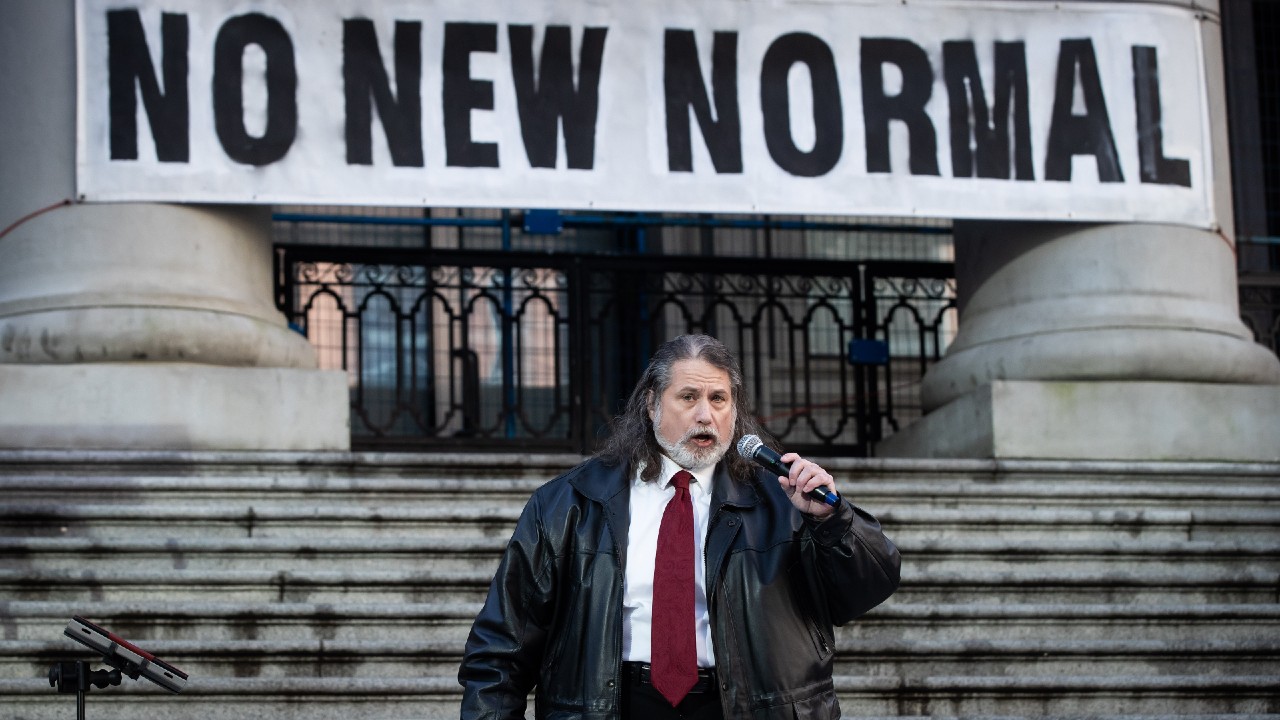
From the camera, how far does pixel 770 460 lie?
176 inches

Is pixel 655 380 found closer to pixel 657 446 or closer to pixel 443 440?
pixel 657 446

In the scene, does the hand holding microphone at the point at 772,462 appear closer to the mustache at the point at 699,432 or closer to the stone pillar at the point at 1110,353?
the mustache at the point at 699,432

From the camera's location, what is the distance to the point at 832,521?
14.8 feet

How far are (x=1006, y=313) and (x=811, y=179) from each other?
159 centimetres

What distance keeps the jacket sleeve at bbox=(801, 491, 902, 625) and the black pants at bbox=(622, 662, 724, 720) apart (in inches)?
15.2

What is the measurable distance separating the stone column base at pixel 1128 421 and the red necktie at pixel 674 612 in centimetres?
Answer: 587

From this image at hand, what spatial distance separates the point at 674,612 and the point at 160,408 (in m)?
5.62

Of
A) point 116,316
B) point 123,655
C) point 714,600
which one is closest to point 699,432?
point 714,600

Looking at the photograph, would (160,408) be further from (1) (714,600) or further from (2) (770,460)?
(2) (770,460)

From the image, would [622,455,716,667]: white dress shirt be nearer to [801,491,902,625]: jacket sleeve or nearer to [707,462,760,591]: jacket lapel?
[707,462,760,591]: jacket lapel

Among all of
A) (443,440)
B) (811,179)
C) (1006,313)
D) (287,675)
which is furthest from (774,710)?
(443,440)

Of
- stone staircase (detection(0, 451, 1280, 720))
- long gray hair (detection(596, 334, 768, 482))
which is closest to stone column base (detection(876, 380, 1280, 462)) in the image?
stone staircase (detection(0, 451, 1280, 720))

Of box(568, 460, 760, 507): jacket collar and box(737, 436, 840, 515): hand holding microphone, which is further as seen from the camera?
box(568, 460, 760, 507): jacket collar

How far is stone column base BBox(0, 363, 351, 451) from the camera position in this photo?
9.47 m
